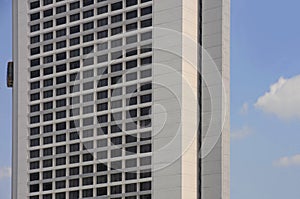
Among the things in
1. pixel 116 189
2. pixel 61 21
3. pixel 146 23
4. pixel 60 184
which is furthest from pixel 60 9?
pixel 116 189

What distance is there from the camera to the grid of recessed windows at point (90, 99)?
415 inches

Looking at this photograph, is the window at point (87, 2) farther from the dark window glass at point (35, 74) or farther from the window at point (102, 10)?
the dark window glass at point (35, 74)

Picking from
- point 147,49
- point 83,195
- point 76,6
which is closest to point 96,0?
point 76,6

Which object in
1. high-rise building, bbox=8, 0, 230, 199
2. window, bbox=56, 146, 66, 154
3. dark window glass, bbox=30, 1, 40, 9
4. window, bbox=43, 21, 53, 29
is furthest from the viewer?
dark window glass, bbox=30, 1, 40, 9

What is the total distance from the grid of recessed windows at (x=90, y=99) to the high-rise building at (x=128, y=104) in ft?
0.05

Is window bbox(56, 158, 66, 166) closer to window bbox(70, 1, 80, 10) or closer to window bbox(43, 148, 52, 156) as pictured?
window bbox(43, 148, 52, 156)

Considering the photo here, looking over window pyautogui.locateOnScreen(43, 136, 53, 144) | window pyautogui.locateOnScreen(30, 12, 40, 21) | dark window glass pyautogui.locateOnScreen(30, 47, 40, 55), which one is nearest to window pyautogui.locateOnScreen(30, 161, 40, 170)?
window pyautogui.locateOnScreen(43, 136, 53, 144)

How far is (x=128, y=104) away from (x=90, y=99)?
0.70 meters

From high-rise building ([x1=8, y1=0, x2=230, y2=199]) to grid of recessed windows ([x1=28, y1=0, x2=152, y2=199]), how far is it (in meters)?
0.02

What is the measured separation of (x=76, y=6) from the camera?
37.6ft

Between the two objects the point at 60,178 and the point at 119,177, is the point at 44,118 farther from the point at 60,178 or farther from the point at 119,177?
the point at 119,177

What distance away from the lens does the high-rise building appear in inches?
404

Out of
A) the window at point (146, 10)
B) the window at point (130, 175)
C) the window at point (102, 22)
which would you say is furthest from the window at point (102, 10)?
the window at point (130, 175)

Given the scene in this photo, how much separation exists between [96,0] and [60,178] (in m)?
2.64
